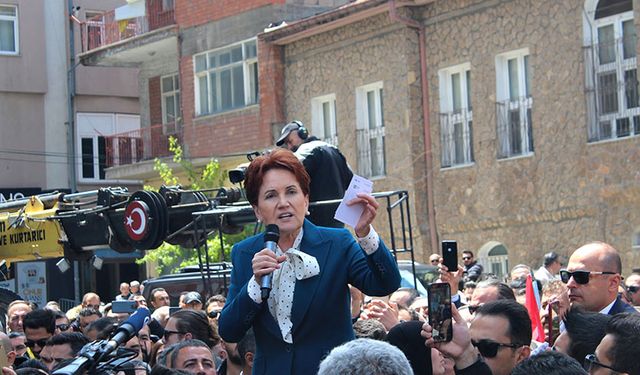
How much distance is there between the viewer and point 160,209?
13.1 metres

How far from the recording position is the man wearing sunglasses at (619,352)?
6379 mm

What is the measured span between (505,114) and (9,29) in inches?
787

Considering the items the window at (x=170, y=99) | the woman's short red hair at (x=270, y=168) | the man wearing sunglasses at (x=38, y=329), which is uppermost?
the window at (x=170, y=99)

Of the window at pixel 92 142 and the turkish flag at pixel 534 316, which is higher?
the window at pixel 92 142

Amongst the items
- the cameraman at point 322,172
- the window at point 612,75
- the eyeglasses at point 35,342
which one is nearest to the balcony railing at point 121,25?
the window at point 612,75

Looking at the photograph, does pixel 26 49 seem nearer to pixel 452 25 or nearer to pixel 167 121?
pixel 167 121

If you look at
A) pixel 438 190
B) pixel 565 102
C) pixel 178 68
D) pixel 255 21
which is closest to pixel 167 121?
pixel 178 68

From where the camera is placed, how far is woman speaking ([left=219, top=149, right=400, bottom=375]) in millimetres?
6316

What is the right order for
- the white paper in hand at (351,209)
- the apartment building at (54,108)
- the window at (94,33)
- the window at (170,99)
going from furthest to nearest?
the apartment building at (54,108), the window at (94,33), the window at (170,99), the white paper in hand at (351,209)

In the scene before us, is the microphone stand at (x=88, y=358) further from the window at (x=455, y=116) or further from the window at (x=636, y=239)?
the window at (x=455, y=116)

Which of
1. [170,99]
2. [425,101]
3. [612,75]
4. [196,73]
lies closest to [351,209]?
[612,75]

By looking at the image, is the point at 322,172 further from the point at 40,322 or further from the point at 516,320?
the point at 40,322

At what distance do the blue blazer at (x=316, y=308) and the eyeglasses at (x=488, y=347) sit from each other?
0.88 meters

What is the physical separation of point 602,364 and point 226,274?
7167mm
